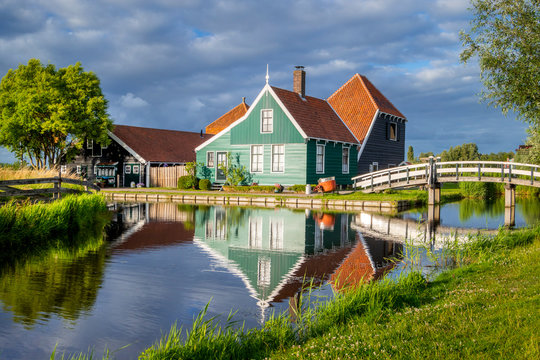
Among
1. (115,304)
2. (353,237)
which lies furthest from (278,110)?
(115,304)

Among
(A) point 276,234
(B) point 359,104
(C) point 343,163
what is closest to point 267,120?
(C) point 343,163

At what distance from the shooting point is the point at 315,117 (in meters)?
36.8

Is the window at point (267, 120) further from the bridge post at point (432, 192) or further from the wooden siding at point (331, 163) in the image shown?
the bridge post at point (432, 192)

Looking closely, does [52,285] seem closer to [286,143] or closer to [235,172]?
[286,143]

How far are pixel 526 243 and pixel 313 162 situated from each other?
70.2 ft

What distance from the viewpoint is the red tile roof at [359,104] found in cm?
4034

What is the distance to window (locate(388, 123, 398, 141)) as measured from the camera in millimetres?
43306

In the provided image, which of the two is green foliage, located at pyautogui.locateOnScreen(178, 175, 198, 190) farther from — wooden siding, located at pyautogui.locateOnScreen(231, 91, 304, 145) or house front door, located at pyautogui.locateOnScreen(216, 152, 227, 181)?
wooden siding, located at pyautogui.locateOnScreen(231, 91, 304, 145)

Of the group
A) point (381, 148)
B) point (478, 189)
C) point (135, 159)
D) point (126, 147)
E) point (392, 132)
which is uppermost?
point (392, 132)

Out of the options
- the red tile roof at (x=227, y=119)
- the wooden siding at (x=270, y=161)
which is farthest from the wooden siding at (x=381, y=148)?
the red tile roof at (x=227, y=119)

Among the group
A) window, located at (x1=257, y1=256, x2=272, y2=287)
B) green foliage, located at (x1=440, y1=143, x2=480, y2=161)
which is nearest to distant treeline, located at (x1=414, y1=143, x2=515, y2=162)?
green foliage, located at (x1=440, y1=143, x2=480, y2=161)

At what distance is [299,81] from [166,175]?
14.1 metres

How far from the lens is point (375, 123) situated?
1604 inches

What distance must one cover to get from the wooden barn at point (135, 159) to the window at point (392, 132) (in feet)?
59.2
